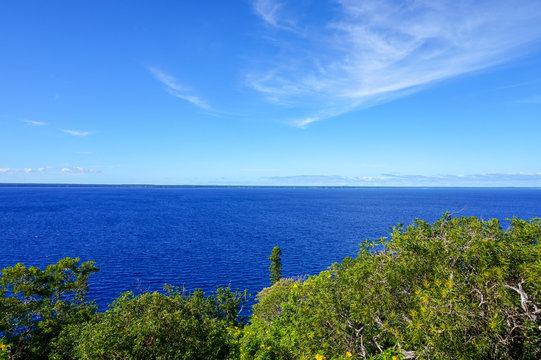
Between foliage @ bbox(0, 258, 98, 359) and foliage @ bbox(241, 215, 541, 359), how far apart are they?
12938mm

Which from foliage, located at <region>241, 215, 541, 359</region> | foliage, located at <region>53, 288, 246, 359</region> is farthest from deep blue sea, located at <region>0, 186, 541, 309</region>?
foliage, located at <region>241, 215, 541, 359</region>

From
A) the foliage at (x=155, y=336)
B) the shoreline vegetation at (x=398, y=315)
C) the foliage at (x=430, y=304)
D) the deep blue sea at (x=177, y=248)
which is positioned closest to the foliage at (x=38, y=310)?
the shoreline vegetation at (x=398, y=315)

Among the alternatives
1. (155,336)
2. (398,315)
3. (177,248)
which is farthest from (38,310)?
(177,248)

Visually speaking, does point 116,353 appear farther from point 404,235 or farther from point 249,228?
point 249,228

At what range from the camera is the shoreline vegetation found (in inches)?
310

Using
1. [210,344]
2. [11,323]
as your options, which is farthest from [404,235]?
[11,323]

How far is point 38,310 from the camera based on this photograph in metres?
18.5

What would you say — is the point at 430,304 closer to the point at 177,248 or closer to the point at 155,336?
the point at 155,336

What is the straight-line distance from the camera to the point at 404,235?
481 inches

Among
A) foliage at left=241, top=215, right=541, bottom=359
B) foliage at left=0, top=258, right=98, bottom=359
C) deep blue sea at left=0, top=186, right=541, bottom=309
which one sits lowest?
deep blue sea at left=0, top=186, right=541, bottom=309

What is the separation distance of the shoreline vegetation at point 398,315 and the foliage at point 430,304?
0.12 feet

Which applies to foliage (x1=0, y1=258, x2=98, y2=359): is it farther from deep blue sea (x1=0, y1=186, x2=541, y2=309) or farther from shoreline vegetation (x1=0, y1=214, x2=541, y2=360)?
deep blue sea (x1=0, y1=186, x2=541, y2=309)

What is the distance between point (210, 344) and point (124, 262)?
58.9 m

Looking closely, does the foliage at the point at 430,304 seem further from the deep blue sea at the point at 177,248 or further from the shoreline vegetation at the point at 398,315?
the deep blue sea at the point at 177,248
